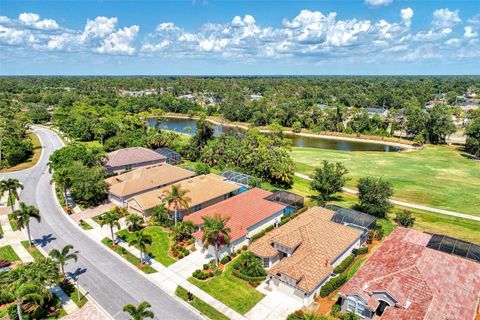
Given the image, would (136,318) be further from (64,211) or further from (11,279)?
(64,211)

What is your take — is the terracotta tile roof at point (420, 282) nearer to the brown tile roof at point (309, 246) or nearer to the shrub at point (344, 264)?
the shrub at point (344, 264)

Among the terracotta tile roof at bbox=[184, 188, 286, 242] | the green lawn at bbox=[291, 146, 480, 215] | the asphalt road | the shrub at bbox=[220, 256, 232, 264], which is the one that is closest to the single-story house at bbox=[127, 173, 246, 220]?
the terracotta tile roof at bbox=[184, 188, 286, 242]

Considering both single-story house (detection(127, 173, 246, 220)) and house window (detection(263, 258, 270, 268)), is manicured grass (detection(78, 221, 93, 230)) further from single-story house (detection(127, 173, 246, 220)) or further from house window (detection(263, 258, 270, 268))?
house window (detection(263, 258, 270, 268))

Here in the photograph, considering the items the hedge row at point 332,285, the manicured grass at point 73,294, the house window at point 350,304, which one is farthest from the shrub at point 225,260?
the manicured grass at point 73,294

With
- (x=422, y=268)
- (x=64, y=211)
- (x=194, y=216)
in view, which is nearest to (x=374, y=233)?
(x=422, y=268)

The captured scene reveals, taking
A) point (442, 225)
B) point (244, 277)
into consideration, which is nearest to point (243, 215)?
point (244, 277)

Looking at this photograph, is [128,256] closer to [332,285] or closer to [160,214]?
[160,214]
